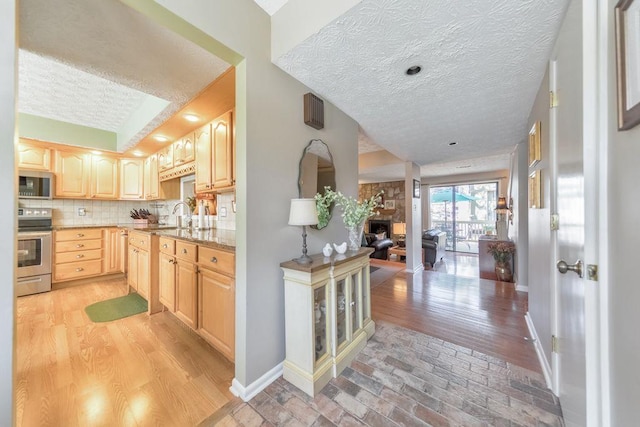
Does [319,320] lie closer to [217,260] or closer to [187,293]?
[217,260]

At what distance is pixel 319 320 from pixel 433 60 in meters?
1.94

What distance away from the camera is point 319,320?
1.60 metres

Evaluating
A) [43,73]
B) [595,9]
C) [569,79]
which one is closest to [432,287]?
[569,79]

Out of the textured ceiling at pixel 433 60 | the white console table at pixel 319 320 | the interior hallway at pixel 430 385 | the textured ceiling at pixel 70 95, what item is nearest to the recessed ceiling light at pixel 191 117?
the textured ceiling at pixel 70 95

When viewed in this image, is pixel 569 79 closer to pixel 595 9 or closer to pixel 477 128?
pixel 595 9

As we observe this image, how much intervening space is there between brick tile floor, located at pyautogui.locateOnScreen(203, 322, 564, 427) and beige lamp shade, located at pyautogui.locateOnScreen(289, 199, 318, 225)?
110 centimetres

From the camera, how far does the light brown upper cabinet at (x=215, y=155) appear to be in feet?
6.86

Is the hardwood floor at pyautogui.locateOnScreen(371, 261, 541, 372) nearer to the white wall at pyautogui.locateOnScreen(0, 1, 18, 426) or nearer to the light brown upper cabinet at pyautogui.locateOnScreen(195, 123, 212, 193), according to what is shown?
the light brown upper cabinet at pyautogui.locateOnScreen(195, 123, 212, 193)

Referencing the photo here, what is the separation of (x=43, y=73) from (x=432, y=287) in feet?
16.3

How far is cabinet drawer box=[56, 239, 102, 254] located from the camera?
11.0 ft

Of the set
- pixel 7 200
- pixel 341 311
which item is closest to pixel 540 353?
pixel 341 311

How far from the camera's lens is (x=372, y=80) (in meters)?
1.75

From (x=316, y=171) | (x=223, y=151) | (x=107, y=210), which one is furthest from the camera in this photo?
(x=107, y=210)

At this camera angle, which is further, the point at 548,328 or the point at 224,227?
the point at 224,227
